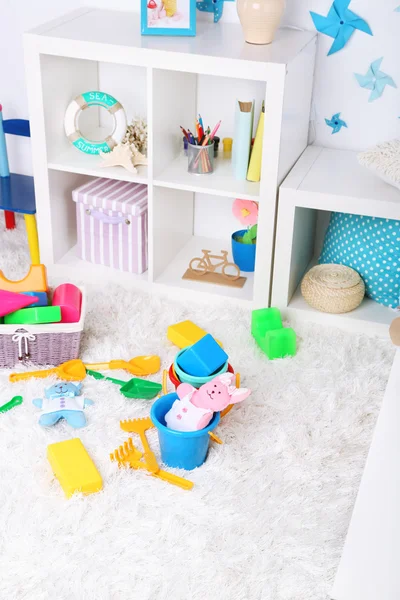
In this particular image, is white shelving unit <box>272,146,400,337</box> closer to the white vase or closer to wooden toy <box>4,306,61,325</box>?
the white vase

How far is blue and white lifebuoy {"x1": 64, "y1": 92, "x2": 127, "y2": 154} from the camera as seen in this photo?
6.85 ft

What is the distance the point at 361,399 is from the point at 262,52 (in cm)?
88

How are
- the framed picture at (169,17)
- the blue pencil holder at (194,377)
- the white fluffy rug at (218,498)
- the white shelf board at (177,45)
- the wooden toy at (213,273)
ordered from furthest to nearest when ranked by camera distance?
the wooden toy at (213,273)
the framed picture at (169,17)
the white shelf board at (177,45)
the blue pencil holder at (194,377)
the white fluffy rug at (218,498)

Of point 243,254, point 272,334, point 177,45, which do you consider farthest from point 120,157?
point 272,334

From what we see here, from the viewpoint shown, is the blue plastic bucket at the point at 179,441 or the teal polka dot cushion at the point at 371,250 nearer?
the blue plastic bucket at the point at 179,441

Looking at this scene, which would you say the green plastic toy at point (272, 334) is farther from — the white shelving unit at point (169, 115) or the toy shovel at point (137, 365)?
the toy shovel at point (137, 365)

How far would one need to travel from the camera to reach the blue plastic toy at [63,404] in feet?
5.29

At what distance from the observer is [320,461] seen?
1.55m

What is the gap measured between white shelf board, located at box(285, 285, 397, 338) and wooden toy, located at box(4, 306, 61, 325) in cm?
64

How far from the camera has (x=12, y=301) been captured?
175cm

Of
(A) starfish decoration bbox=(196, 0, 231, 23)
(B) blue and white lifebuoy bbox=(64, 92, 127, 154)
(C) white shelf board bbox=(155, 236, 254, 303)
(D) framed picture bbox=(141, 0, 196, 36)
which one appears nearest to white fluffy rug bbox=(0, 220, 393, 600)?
(C) white shelf board bbox=(155, 236, 254, 303)

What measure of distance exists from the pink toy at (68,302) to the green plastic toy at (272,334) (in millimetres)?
451

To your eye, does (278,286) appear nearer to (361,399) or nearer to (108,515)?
(361,399)

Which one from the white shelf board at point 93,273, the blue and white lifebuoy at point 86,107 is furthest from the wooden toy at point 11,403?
the blue and white lifebuoy at point 86,107
